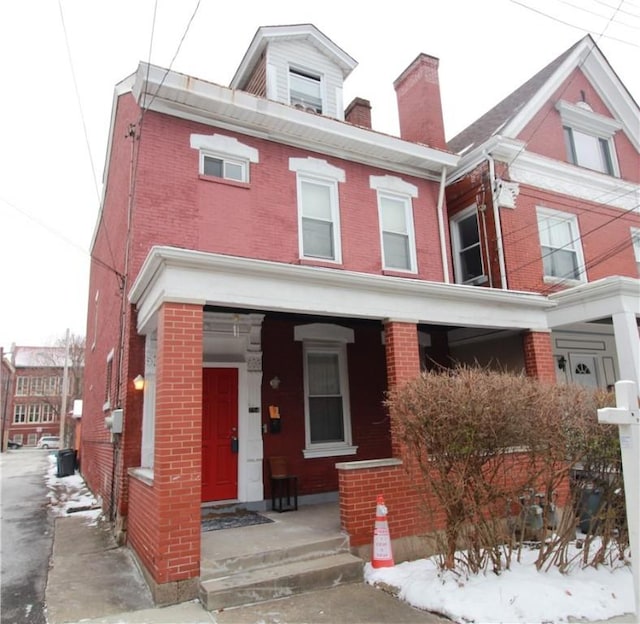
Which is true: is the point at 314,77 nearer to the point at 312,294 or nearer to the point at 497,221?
the point at 497,221

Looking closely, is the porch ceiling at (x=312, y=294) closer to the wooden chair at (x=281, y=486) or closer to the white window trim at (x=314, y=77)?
the wooden chair at (x=281, y=486)

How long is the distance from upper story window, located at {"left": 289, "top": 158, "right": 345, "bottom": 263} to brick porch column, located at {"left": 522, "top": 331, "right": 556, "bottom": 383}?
3735 millimetres

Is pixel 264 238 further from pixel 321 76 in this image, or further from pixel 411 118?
pixel 411 118

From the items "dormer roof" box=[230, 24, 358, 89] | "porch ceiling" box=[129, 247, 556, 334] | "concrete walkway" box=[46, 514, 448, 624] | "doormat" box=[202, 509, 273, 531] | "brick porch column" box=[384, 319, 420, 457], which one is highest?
"dormer roof" box=[230, 24, 358, 89]

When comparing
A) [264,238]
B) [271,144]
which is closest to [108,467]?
[264,238]

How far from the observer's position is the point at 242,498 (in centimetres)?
823

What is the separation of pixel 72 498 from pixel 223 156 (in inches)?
358

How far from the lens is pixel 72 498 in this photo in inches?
471

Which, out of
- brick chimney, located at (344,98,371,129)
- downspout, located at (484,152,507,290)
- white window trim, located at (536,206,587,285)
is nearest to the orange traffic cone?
downspout, located at (484,152,507,290)

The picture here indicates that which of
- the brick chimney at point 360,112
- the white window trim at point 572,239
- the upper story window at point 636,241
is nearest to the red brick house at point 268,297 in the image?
the white window trim at point 572,239

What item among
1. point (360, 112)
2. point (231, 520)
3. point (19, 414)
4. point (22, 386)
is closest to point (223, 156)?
point (360, 112)

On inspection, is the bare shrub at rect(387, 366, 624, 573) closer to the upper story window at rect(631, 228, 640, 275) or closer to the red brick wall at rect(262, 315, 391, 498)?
the red brick wall at rect(262, 315, 391, 498)

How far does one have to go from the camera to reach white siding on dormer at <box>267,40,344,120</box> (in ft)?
33.9

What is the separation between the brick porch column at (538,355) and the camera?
27.8 feet
